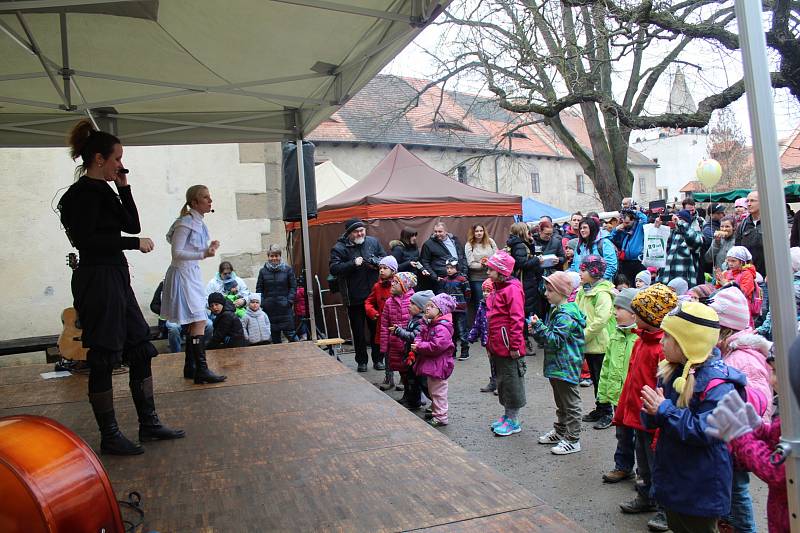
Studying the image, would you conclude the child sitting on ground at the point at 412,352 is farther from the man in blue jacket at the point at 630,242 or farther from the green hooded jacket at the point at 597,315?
the man in blue jacket at the point at 630,242

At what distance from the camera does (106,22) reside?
174 inches

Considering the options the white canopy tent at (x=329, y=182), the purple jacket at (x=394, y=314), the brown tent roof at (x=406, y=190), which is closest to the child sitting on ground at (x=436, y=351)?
the purple jacket at (x=394, y=314)

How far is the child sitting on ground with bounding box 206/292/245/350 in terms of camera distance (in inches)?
269

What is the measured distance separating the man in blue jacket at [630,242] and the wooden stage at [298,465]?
527 centimetres

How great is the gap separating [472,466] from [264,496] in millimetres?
846

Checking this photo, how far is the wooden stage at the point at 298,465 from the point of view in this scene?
7.39 ft

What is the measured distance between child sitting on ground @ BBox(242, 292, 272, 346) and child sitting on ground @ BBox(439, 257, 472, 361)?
2.38 m

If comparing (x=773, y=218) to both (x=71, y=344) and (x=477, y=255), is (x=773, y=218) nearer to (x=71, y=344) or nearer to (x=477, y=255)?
(x=71, y=344)

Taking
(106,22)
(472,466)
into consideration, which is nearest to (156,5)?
(106,22)

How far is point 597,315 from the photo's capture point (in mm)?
5133

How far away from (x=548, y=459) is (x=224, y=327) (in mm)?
3811

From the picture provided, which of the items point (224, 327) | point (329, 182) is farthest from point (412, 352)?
point (329, 182)

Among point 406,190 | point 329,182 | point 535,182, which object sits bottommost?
point 406,190

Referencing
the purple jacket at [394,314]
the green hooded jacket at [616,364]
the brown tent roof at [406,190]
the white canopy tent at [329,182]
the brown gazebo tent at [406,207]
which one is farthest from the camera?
the white canopy tent at [329,182]
